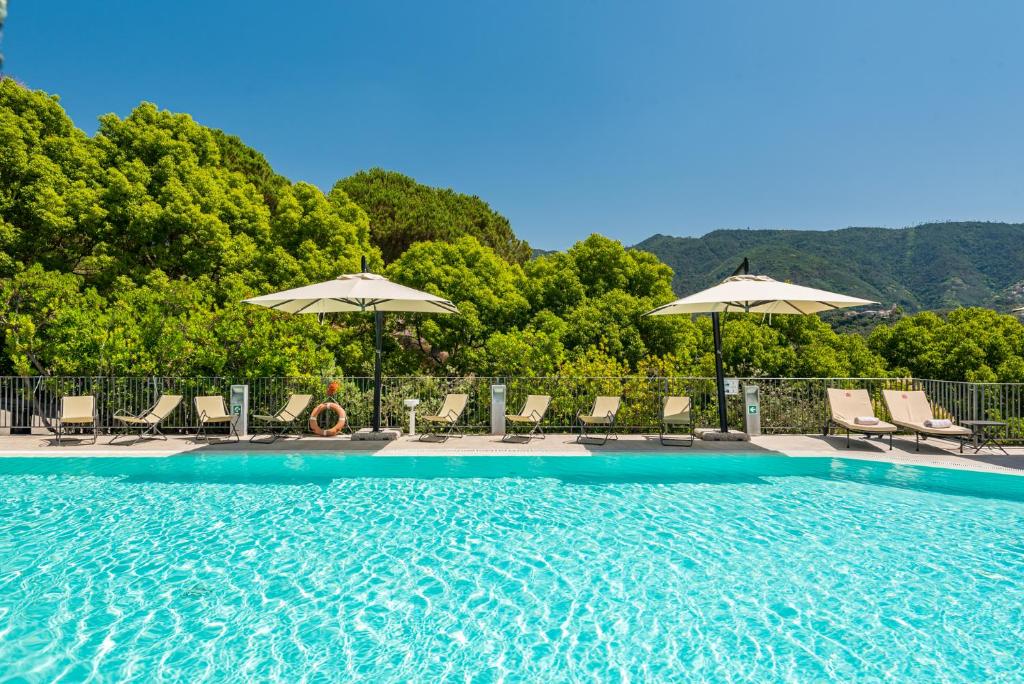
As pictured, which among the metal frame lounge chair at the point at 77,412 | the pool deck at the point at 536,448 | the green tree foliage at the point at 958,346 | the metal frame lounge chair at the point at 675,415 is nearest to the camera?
the pool deck at the point at 536,448

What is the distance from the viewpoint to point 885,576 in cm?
498

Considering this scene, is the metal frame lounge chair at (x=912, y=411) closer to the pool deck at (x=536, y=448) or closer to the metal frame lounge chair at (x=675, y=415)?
the pool deck at (x=536, y=448)

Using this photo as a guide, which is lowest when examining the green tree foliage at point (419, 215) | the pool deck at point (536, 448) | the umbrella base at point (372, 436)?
the pool deck at point (536, 448)

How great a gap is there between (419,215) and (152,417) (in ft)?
81.3

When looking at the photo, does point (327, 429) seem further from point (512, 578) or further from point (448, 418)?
point (512, 578)

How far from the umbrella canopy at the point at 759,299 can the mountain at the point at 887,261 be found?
47.7 metres

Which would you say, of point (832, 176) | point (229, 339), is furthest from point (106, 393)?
point (832, 176)

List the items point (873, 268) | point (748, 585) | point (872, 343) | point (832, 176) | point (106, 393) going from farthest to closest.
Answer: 1. point (873, 268)
2. point (872, 343)
3. point (832, 176)
4. point (106, 393)
5. point (748, 585)

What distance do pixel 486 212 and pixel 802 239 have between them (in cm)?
4651

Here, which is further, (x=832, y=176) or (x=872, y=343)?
(x=872, y=343)

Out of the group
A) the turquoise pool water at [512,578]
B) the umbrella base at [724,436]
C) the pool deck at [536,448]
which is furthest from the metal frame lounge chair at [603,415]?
the turquoise pool water at [512,578]

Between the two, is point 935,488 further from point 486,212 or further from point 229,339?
point 486,212

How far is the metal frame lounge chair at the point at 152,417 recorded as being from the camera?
34.1 ft

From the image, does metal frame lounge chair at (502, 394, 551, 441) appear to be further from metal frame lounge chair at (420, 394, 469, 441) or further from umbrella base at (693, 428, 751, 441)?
umbrella base at (693, 428, 751, 441)
